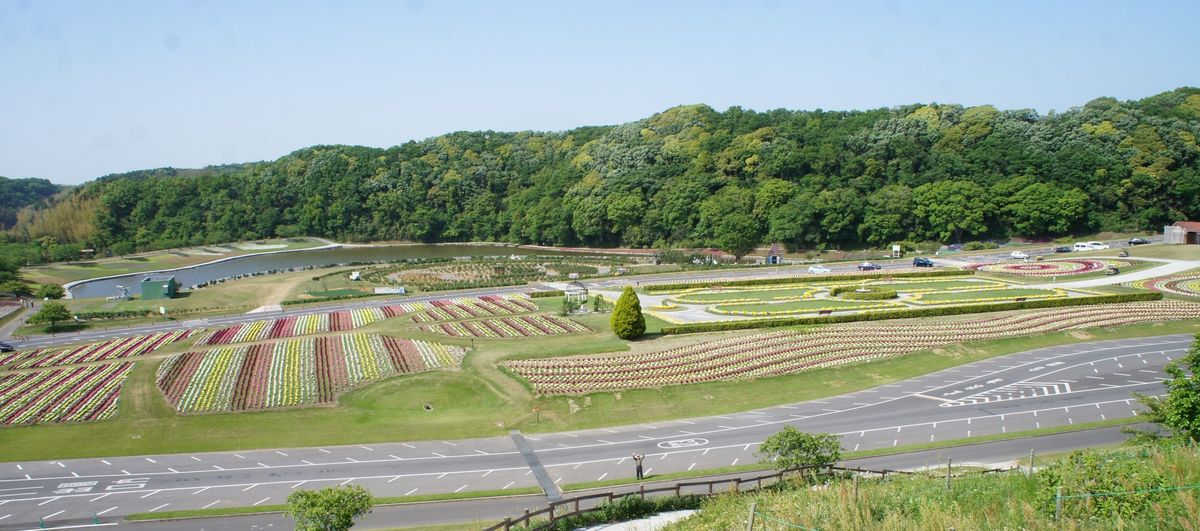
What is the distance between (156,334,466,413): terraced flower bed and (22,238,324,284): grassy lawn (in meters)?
55.1

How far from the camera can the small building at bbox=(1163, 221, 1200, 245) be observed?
7900cm

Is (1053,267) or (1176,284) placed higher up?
(1053,267)

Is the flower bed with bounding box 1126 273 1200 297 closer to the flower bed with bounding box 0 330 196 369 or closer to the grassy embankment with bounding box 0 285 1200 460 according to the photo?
the grassy embankment with bounding box 0 285 1200 460

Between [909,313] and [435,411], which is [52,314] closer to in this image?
[435,411]

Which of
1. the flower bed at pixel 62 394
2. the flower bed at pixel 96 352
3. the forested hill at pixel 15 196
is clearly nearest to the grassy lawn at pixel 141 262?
the flower bed at pixel 96 352

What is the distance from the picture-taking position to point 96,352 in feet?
149

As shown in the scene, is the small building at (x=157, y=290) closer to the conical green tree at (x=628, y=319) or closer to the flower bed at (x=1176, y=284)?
the conical green tree at (x=628, y=319)

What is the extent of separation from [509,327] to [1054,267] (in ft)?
165

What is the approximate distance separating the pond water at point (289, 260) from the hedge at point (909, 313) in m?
63.7

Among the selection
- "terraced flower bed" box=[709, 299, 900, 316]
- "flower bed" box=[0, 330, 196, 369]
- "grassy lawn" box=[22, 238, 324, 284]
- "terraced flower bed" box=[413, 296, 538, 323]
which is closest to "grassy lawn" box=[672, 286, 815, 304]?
"terraced flower bed" box=[709, 299, 900, 316]

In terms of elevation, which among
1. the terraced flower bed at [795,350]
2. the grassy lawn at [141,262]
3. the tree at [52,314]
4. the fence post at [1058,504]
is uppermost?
the grassy lawn at [141,262]

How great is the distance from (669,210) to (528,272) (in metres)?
31.7

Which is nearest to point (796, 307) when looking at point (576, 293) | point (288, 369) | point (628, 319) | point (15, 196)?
point (628, 319)

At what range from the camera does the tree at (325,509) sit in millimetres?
18922
